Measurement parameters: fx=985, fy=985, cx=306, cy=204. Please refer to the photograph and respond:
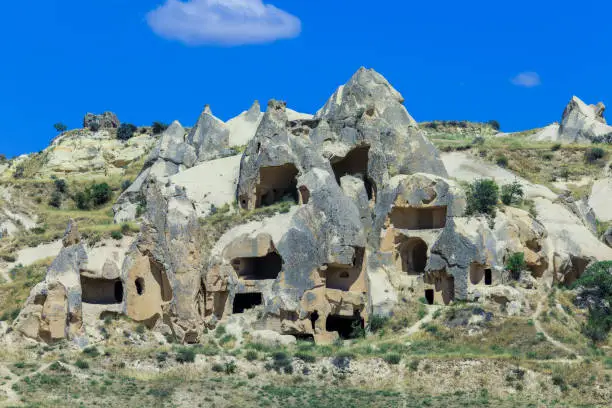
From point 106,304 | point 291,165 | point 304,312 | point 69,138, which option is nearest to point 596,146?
point 291,165

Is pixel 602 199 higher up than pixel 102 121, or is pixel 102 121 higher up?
pixel 102 121

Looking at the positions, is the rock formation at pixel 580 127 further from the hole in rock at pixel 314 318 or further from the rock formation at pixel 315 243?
the hole in rock at pixel 314 318

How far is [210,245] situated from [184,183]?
1022 cm

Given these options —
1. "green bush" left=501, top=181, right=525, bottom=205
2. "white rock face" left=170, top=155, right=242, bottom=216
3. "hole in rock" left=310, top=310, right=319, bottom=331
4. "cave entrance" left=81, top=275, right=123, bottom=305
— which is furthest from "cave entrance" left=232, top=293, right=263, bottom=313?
"green bush" left=501, top=181, right=525, bottom=205

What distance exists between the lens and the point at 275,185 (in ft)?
167

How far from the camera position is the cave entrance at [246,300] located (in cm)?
4511

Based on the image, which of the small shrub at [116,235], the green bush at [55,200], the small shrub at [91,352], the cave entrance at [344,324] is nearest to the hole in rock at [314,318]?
the cave entrance at [344,324]

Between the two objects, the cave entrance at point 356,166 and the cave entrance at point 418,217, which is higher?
the cave entrance at point 356,166

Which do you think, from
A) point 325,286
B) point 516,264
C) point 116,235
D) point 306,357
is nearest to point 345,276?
point 325,286

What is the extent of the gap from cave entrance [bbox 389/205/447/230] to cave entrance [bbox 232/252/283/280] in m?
6.21

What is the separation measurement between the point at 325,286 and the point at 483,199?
950cm

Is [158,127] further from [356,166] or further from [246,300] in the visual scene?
[246,300]

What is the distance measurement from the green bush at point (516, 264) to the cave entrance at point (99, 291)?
697 inches

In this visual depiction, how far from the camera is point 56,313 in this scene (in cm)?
3853
